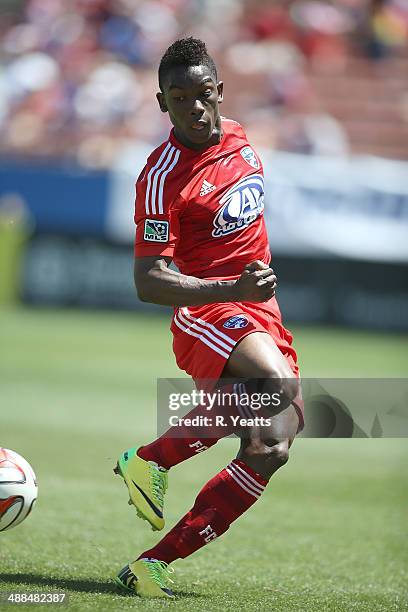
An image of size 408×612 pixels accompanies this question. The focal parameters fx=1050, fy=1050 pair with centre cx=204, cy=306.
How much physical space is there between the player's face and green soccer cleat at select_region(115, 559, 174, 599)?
1.93 m

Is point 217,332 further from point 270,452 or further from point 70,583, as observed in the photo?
point 70,583

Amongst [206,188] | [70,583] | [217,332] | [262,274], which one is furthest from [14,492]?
[206,188]

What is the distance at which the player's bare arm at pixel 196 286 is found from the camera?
457cm

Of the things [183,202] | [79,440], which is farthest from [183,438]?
[79,440]

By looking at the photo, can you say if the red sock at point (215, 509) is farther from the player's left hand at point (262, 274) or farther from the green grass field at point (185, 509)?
the player's left hand at point (262, 274)

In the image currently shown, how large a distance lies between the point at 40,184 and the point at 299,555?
12.7 meters

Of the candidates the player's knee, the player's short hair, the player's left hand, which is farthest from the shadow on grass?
the player's short hair

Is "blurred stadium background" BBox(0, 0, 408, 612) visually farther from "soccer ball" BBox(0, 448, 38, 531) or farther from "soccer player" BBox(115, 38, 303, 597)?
"soccer player" BBox(115, 38, 303, 597)

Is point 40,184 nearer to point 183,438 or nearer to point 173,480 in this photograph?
point 173,480

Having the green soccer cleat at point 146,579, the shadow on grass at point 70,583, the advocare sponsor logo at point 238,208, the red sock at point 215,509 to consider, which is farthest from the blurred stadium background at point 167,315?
the advocare sponsor logo at point 238,208

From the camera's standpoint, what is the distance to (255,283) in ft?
14.9

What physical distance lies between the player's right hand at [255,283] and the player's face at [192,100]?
694 millimetres

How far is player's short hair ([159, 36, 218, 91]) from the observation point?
4.74m

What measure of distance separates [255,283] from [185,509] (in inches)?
107
